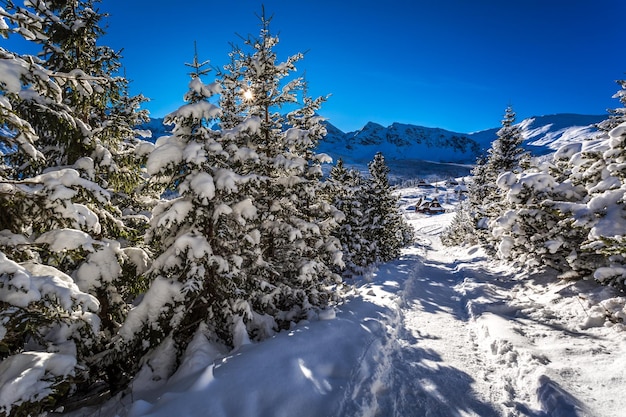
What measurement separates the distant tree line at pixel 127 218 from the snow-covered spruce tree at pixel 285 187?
6cm

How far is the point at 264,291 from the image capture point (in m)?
9.52

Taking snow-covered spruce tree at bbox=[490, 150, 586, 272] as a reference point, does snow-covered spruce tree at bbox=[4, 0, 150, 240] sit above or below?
above

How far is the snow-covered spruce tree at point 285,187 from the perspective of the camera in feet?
35.7

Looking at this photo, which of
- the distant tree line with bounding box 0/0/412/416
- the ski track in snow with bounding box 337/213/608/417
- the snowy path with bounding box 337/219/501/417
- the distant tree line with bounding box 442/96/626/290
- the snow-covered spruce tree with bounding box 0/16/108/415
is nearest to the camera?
the snow-covered spruce tree with bounding box 0/16/108/415

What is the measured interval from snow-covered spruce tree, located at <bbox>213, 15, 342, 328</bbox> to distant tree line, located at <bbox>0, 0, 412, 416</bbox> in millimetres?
62

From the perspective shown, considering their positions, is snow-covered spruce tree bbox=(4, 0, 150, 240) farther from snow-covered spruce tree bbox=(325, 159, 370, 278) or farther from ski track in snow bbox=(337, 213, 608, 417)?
snow-covered spruce tree bbox=(325, 159, 370, 278)

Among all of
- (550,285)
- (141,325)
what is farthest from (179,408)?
(550,285)

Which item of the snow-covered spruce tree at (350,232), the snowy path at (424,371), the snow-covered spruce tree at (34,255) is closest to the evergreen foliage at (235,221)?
the snow-covered spruce tree at (34,255)

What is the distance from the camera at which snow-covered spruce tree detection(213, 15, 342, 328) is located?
1089 cm

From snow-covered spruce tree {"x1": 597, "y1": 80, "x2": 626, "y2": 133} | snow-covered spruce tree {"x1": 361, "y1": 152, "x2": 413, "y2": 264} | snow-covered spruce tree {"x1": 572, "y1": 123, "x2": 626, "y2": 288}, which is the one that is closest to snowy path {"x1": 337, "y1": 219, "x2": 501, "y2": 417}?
snow-covered spruce tree {"x1": 572, "y1": 123, "x2": 626, "y2": 288}

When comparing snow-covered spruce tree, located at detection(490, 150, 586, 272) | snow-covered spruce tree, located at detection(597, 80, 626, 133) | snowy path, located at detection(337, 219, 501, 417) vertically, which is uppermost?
snow-covered spruce tree, located at detection(597, 80, 626, 133)

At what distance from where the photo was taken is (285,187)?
11609mm

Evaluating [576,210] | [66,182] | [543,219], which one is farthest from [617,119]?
[66,182]

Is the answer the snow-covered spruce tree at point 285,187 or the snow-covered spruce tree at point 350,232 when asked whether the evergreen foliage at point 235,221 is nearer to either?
the snow-covered spruce tree at point 285,187
